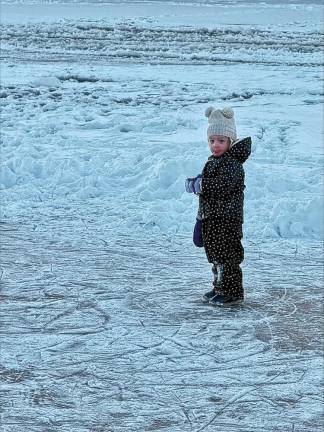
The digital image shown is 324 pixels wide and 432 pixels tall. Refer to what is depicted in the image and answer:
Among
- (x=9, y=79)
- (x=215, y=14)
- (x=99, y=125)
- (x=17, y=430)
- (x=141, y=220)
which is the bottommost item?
(x=17, y=430)

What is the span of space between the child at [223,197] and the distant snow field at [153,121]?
5.59 feet

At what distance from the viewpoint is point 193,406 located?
3.94m

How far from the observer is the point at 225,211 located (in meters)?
5.20

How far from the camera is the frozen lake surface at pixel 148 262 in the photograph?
4.02 metres

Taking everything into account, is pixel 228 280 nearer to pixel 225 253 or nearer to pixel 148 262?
pixel 225 253

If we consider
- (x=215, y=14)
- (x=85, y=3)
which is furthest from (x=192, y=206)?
(x=85, y=3)

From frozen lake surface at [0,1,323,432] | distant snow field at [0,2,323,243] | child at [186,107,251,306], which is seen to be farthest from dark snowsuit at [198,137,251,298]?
distant snow field at [0,2,323,243]

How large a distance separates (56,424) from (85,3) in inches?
1472

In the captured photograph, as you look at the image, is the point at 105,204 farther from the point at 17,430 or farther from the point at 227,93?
the point at 227,93

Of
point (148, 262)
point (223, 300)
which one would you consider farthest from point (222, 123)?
point (148, 262)

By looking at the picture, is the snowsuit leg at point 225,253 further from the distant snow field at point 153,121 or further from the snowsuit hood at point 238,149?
the distant snow field at point 153,121

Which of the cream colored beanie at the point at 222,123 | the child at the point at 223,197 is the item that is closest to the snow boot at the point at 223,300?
the child at the point at 223,197

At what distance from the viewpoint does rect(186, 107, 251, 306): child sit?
203 inches

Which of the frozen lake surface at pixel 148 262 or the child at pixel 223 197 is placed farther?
the child at pixel 223 197
